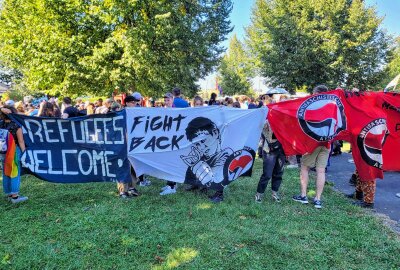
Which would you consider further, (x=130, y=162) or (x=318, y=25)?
(x=318, y=25)

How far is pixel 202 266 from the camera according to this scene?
336 centimetres

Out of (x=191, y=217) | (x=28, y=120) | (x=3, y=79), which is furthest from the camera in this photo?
(x=3, y=79)

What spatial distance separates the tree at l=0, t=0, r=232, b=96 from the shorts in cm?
1080

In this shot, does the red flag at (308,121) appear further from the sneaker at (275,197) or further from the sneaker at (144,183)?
the sneaker at (144,183)

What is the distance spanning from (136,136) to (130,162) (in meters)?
0.48

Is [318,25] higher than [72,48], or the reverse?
[318,25]

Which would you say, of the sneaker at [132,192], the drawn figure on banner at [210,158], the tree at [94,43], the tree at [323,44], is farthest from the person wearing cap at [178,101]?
the tree at [323,44]

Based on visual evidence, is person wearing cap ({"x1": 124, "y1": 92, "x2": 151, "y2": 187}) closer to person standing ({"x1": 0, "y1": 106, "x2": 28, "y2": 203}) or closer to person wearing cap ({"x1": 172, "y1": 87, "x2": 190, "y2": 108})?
person wearing cap ({"x1": 172, "y1": 87, "x2": 190, "y2": 108})

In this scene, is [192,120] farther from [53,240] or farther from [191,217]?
[53,240]

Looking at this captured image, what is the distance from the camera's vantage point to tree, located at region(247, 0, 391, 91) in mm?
22016

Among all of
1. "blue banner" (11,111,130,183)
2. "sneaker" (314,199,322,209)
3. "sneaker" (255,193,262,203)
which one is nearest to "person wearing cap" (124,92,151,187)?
"blue banner" (11,111,130,183)

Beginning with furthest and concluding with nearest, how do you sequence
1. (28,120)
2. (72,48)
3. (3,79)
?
(3,79) → (72,48) → (28,120)

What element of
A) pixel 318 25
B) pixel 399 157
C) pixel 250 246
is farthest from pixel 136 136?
pixel 318 25

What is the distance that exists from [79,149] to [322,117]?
4236 millimetres
